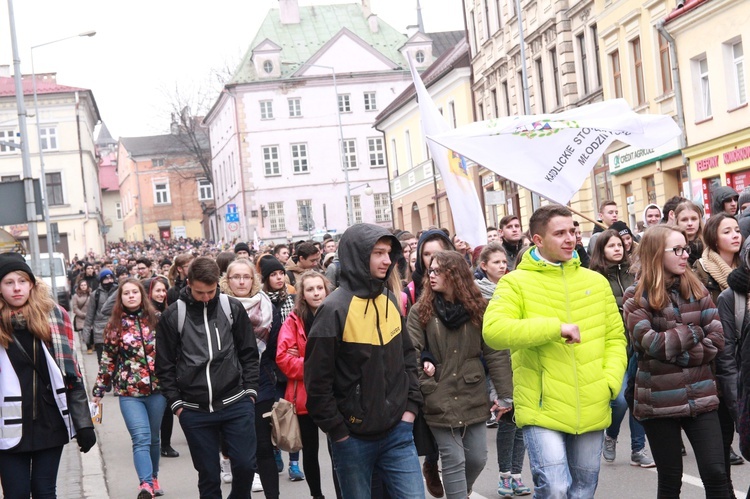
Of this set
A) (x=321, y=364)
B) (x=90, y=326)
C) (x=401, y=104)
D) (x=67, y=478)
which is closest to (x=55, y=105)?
(x=401, y=104)

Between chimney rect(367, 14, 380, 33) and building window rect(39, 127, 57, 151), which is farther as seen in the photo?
chimney rect(367, 14, 380, 33)

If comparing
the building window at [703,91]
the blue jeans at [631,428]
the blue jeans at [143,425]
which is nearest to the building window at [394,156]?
the building window at [703,91]

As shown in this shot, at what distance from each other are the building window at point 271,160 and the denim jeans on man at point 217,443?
237 ft

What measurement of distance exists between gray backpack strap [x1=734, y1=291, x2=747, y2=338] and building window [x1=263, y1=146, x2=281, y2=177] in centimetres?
7373

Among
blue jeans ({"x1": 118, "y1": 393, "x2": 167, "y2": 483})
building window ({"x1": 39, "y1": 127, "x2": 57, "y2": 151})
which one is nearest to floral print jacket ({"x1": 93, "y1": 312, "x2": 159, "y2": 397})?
blue jeans ({"x1": 118, "y1": 393, "x2": 167, "y2": 483})

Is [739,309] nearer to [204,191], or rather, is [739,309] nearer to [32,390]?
[32,390]

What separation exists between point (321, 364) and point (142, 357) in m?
3.83

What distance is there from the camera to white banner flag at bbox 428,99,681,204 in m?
10.6

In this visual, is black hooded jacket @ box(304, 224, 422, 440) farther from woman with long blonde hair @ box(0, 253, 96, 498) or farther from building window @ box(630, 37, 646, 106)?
building window @ box(630, 37, 646, 106)

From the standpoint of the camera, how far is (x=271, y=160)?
7925cm

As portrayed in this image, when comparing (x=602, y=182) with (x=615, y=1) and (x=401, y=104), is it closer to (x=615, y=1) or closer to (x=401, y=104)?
(x=615, y=1)

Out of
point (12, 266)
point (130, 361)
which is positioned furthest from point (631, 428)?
point (12, 266)

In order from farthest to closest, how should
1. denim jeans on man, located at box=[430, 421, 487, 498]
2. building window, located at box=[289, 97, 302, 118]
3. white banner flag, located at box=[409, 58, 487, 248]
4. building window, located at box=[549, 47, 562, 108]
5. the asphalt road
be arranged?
building window, located at box=[289, 97, 302, 118], building window, located at box=[549, 47, 562, 108], white banner flag, located at box=[409, 58, 487, 248], the asphalt road, denim jeans on man, located at box=[430, 421, 487, 498]

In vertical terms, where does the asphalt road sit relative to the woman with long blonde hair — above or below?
below
